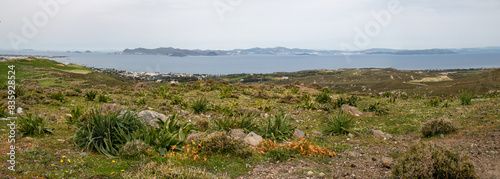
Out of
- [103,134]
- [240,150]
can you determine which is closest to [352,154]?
[240,150]

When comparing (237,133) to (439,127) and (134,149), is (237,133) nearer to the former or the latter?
(134,149)

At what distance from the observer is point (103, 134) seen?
570 cm

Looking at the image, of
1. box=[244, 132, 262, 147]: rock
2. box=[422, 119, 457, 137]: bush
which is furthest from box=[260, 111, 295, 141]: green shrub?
box=[422, 119, 457, 137]: bush

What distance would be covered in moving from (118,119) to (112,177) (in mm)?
2171

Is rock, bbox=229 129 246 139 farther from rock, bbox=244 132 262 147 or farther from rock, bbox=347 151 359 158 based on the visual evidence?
rock, bbox=347 151 359 158

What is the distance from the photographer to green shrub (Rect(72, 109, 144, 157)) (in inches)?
212

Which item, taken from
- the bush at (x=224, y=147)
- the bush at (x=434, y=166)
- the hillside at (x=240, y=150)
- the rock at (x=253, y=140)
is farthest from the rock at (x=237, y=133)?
the bush at (x=434, y=166)

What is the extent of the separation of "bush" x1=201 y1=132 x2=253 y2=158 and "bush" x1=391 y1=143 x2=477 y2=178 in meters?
2.77

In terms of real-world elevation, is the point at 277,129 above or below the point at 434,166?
below

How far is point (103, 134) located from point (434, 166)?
20.6ft

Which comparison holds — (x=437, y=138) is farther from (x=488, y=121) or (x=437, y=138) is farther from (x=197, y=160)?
(x=197, y=160)

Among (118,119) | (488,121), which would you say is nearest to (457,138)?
(488,121)

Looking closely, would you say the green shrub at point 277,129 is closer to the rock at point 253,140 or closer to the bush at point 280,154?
the rock at point 253,140

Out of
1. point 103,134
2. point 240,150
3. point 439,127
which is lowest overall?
point 240,150
